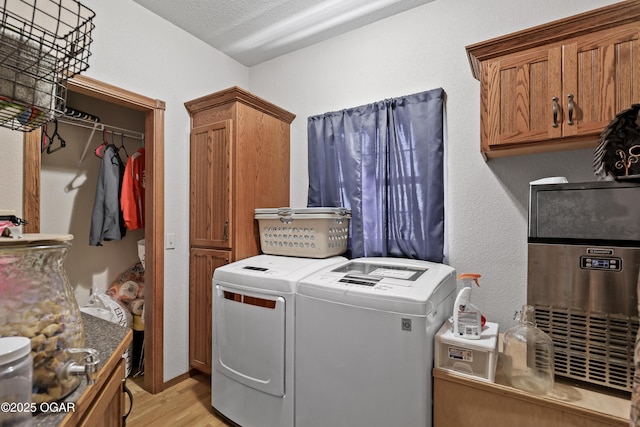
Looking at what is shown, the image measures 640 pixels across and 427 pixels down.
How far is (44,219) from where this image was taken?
2.48 m

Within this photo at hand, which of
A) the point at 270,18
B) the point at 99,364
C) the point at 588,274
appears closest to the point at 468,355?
the point at 588,274

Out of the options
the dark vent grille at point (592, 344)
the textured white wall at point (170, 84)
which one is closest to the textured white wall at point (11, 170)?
the textured white wall at point (170, 84)

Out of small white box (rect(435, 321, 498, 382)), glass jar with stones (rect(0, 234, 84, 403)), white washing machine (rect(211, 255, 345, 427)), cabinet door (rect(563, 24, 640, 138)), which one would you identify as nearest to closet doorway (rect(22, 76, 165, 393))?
white washing machine (rect(211, 255, 345, 427))

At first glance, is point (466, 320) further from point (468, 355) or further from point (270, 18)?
point (270, 18)

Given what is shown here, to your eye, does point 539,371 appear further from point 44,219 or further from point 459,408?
point 44,219

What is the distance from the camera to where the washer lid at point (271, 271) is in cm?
167

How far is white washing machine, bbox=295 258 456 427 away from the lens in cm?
129

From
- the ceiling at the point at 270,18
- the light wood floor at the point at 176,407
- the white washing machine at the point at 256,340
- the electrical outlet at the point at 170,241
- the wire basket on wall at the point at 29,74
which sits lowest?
the light wood floor at the point at 176,407

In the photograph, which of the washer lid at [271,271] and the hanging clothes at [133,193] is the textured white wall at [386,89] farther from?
the washer lid at [271,271]

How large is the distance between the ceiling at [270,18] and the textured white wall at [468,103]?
0.12 metres

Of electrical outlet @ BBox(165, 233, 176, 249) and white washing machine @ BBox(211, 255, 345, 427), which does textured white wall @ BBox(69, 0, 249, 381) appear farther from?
white washing machine @ BBox(211, 255, 345, 427)

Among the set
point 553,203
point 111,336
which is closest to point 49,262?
point 111,336

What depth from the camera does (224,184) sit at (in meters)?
2.21

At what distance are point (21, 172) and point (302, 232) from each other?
151cm
